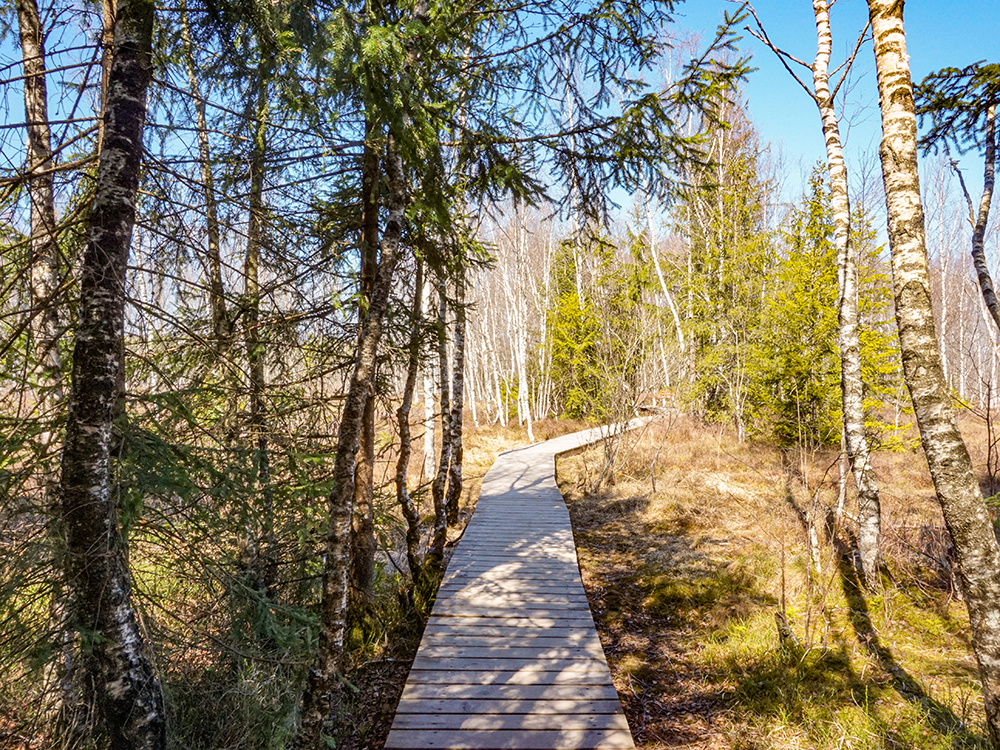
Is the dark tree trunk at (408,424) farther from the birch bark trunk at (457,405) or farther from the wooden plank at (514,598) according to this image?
the birch bark trunk at (457,405)

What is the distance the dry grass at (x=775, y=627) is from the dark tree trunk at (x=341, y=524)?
7.92 ft

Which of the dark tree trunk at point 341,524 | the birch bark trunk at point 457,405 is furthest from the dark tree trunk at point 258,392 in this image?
the birch bark trunk at point 457,405

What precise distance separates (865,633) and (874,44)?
5113 mm

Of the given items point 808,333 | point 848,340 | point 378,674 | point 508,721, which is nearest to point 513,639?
point 508,721

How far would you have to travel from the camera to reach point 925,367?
289 centimetres

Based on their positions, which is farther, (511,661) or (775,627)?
(775,627)

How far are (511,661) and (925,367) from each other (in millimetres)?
3969

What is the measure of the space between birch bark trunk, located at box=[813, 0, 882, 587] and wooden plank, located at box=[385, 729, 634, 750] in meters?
3.82

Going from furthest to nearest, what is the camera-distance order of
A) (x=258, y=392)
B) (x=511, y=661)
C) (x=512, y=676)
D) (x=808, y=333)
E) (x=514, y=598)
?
1. (x=808, y=333)
2. (x=514, y=598)
3. (x=511, y=661)
4. (x=512, y=676)
5. (x=258, y=392)

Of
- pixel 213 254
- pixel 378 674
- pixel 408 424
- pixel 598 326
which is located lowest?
pixel 378 674

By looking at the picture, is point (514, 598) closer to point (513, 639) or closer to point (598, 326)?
point (513, 639)

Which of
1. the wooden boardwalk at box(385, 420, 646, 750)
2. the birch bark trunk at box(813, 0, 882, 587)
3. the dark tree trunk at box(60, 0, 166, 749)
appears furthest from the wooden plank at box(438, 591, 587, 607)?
the dark tree trunk at box(60, 0, 166, 749)

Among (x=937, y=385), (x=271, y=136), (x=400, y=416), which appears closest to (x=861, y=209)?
(x=937, y=385)

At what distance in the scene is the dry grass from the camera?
3.71 meters
